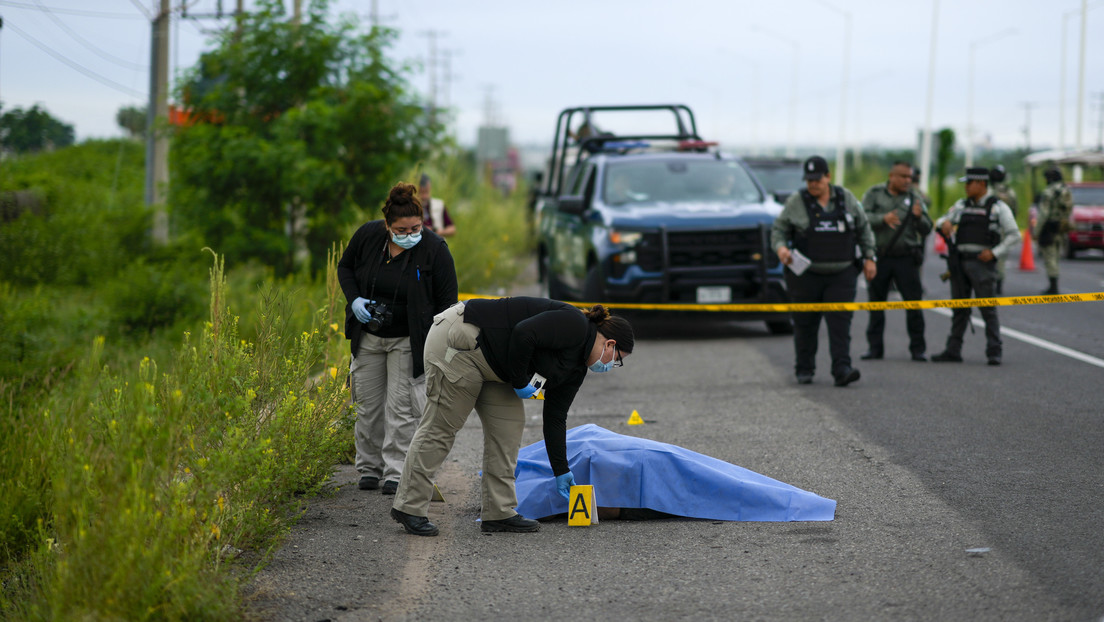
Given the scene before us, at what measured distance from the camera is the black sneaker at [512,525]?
240 inches

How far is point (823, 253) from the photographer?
10320 millimetres

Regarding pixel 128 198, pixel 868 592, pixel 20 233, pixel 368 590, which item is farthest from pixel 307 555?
pixel 128 198

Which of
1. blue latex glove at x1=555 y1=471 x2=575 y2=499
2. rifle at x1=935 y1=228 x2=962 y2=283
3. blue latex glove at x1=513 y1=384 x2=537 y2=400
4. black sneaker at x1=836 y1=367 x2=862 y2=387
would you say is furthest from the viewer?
rifle at x1=935 y1=228 x2=962 y2=283

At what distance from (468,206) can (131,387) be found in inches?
854

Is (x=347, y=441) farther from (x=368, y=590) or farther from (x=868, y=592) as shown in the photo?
(x=868, y=592)

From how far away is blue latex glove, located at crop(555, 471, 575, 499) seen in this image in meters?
6.03

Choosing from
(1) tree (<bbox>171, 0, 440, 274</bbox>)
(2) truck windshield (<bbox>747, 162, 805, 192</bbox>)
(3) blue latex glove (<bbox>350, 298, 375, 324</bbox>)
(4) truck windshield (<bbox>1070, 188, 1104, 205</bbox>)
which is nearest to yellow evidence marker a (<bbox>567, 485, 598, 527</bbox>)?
(3) blue latex glove (<bbox>350, 298, 375, 324</bbox>)

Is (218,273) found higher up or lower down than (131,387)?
higher up

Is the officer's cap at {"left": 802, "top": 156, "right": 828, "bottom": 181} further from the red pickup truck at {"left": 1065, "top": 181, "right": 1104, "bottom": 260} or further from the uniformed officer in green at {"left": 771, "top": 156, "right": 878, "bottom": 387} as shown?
the red pickup truck at {"left": 1065, "top": 181, "right": 1104, "bottom": 260}

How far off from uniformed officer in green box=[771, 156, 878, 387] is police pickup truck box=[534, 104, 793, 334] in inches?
101

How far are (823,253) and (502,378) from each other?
5181 mm

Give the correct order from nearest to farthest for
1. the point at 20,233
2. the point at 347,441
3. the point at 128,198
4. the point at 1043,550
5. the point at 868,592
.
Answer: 1. the point at 868,592
2. the point at 1043,550
3. the point at 347,441
4. the point at 20,233
5. the point at 128,198

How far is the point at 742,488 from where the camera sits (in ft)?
20.5

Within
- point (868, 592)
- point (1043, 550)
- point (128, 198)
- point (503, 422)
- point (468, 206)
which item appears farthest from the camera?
point (468, 206)
